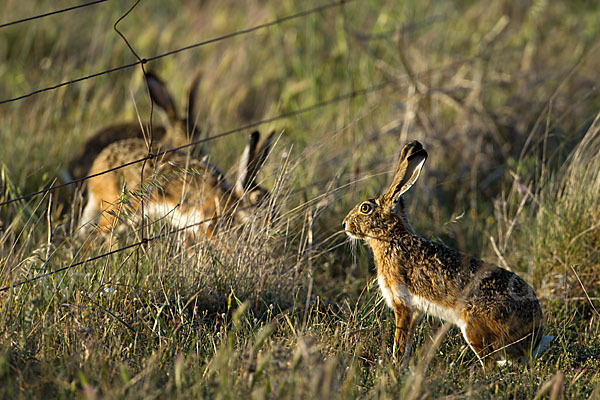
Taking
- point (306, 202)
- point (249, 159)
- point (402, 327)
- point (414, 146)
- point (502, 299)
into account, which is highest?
point (414, 146)

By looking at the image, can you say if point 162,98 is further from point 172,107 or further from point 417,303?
point 417,303

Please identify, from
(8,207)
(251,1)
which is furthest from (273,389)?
(251,1)

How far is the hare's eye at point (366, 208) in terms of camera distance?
13.7 feet

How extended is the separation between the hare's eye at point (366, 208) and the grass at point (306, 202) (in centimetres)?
27

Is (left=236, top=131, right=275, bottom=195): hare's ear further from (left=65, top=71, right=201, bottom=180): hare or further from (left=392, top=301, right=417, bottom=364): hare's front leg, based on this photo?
(left=392, top=301, right=417, bottom=364): hare's front leg

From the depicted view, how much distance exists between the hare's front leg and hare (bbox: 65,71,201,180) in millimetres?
2854

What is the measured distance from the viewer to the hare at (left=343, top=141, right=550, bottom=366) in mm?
3799

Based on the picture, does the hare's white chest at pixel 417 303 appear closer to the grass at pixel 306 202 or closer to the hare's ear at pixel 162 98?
the grass at pixel 306 202

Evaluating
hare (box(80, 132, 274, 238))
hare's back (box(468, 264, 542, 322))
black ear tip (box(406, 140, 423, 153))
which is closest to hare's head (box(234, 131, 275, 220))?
hare (box(80, 132, 274, 238))

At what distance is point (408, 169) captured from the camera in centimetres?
404

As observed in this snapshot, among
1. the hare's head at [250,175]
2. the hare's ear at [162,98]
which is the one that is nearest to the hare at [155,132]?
the hare's ear at [162,98]

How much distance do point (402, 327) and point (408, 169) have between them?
2.81ft

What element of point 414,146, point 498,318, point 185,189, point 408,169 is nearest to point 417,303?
point 498,318

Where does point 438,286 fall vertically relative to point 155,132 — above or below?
below
